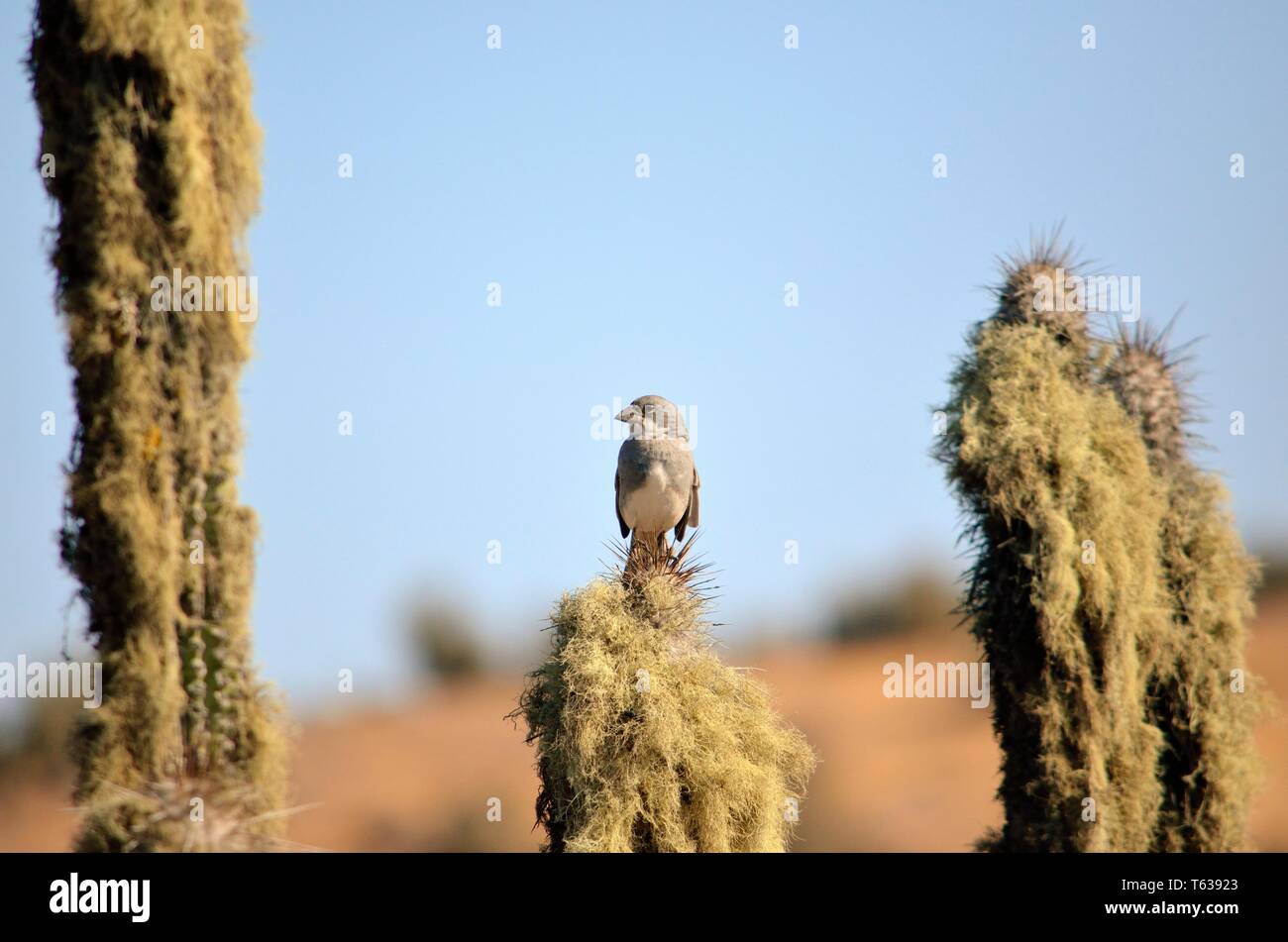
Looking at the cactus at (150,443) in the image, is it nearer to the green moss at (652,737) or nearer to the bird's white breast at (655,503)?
the green moss at (652,737)

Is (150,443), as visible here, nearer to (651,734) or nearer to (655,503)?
(651,734)

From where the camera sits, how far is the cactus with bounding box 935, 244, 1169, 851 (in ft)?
24.7

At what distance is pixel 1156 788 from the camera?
314 inches

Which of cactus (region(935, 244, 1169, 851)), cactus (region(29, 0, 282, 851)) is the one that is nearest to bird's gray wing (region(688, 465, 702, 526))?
cactus (region(935, 244, 1169, 851))

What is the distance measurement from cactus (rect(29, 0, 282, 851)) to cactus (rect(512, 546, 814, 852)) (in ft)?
6.26

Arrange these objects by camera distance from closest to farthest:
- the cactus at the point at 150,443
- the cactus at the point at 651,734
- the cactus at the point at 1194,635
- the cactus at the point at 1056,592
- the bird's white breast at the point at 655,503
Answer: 1. the cactus at the point at 150,443
2. the cactus at the point at 651,734
3. the cactus at the point at 1056,592
4. the cactus at the point at 1194,635
5. the bird's white breast at the point at 655,503

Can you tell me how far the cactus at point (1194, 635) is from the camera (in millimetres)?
Answer: 8141

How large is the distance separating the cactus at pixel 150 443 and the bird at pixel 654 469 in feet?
13.0

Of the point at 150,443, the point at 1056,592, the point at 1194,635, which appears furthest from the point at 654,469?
the point at 150,443

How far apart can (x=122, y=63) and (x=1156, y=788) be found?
6815mm

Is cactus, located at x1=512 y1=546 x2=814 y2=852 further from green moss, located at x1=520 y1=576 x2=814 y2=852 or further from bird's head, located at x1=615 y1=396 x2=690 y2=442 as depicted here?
bird's head, located at x1=615 y1=396 x2=690 y2=442

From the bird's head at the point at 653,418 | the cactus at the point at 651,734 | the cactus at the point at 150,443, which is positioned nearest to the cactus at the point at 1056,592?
the cactus at the point at 651,734
